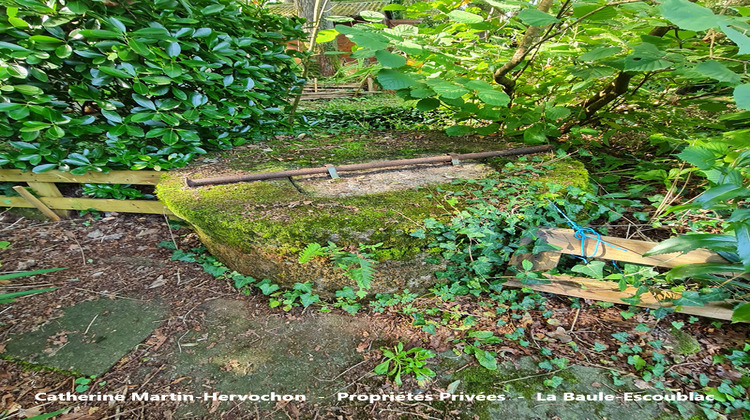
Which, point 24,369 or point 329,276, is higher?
point 329,276

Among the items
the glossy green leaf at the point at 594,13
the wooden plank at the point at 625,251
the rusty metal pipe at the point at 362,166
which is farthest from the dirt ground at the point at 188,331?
the glossy green leaf at the point at 594,13

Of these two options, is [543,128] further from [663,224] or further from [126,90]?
[126,90]

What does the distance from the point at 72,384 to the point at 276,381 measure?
105 cm

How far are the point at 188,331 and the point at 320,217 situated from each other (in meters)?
1.09

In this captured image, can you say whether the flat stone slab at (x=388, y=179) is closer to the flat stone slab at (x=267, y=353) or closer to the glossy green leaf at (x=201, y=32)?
the flat stone slab at (x=267, y=353)

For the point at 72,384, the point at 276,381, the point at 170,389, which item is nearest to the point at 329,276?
the point at 276,381

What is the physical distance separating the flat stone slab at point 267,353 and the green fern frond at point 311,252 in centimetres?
47

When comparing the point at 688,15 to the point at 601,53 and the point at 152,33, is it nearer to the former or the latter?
the point at 601,53

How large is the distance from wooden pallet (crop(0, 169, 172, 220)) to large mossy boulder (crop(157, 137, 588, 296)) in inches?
18.2

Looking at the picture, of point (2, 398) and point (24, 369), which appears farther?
point (24, 369)

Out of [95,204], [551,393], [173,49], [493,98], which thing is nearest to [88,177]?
[95,204]

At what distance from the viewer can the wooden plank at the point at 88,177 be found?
2.77 metres

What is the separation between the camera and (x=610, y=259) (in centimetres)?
183

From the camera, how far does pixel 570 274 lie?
2.02m
